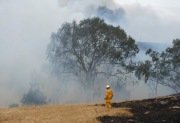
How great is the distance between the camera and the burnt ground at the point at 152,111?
18266mm

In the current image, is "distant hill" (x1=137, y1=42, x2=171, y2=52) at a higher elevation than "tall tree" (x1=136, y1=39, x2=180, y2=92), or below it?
higher

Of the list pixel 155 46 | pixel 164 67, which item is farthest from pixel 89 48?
pixel 155 46

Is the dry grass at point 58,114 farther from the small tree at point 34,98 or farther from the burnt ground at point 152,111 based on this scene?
the small tree at point 34,98

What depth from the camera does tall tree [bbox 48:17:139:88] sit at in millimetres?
52875

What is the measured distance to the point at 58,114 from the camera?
21188mm

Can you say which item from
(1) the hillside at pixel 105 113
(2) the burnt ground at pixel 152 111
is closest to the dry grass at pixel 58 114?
(1) the hillside at pixel 105 113

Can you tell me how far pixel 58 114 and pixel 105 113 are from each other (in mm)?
2688

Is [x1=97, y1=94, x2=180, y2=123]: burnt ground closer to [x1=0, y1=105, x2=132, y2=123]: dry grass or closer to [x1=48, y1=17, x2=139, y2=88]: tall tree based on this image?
[x1=0, y1=105, x2=132, y2=123]: dry grass

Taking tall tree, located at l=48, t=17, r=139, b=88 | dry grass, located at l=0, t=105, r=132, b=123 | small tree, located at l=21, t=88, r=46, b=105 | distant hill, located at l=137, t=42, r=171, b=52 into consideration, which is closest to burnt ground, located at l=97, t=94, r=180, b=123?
dry grass, located at l=0, t=105, r=132, b=123

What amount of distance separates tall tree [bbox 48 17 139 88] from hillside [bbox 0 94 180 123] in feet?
94.6

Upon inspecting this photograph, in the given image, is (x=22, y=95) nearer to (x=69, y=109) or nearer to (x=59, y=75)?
(x=59, y=75)

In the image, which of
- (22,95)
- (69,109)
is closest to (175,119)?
(69,109)

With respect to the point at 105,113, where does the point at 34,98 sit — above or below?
above

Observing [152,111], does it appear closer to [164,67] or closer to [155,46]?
[164,67]
